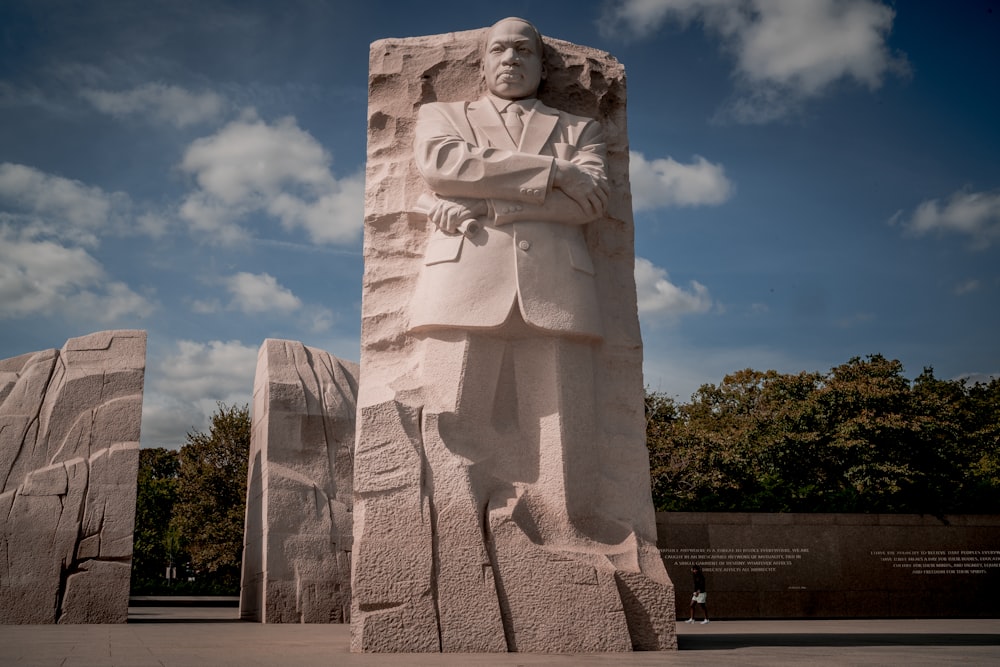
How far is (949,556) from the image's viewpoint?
14.2 metres

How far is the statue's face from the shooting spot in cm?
626

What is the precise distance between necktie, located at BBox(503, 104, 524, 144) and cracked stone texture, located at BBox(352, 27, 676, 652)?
0.46m

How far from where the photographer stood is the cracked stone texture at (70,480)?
28.9 ft

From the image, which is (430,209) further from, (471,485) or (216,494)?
(216,494)

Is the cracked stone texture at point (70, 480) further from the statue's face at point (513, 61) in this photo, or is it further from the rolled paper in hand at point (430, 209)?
the statue's face at point (513, 61)

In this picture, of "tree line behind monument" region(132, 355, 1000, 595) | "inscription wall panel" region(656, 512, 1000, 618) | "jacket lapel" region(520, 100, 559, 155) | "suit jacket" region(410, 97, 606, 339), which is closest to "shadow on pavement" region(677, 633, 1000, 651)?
"suit jacket" region(410, 97, 606, 339)

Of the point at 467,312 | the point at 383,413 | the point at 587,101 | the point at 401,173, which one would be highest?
the point at 587,101

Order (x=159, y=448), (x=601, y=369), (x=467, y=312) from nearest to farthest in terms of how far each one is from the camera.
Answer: (x=467, y=312)
(x=601, y=369)
(x=159, y=448)

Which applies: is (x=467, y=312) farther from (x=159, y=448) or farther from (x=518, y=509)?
(x=159, y=448)

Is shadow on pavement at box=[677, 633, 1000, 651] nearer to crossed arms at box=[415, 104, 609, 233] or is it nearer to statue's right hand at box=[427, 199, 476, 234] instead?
crossed arms at box=[415, 104, 609, 233]

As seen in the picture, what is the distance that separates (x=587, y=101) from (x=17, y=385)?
7.14 m

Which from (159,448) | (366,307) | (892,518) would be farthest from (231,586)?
(366,307)

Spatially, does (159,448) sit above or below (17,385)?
above

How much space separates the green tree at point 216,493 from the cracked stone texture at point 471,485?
585 inches
